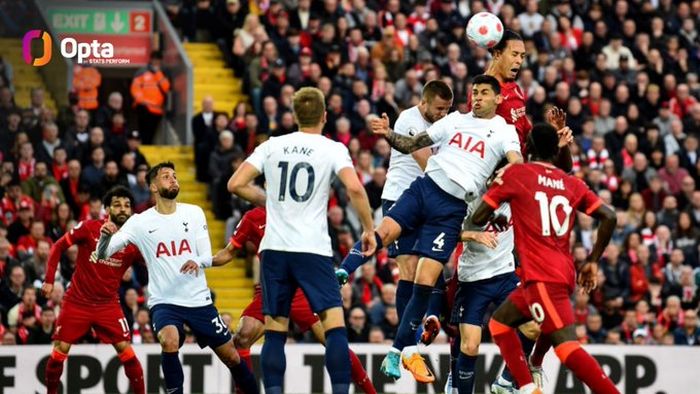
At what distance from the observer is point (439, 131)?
15703mm

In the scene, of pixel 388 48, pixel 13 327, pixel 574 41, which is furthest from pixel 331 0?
pixel 13 327

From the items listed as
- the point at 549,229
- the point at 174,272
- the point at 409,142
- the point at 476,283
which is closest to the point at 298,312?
the point at 174,272

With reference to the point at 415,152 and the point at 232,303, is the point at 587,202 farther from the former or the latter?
the point at 232,303

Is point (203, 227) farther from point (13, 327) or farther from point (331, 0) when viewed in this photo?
point (331, 0)

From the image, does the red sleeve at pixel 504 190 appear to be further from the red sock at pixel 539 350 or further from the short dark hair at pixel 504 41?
the short dark hair at pixel 504 41

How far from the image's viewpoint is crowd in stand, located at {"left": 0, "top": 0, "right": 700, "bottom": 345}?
76.6 feet

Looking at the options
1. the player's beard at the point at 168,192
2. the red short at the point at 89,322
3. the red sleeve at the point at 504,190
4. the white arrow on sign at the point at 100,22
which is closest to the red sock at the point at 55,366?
the red short at the point at 89,322

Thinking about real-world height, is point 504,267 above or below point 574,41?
below

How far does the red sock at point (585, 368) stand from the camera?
13.9 meters

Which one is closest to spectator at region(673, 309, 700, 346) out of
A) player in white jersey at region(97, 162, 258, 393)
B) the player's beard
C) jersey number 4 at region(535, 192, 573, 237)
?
player in white jersey at region(97, 162, 258, 393)

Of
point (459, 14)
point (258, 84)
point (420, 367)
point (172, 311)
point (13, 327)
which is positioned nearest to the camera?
point (420, 367)

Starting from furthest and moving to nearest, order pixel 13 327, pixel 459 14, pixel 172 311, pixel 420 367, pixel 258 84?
pixel 459 14, pixel 258 84, pixel 13 327, pixel 172 311, pixel 420 367

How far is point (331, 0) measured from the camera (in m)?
28.1

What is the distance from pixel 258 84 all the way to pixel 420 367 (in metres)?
12.4
